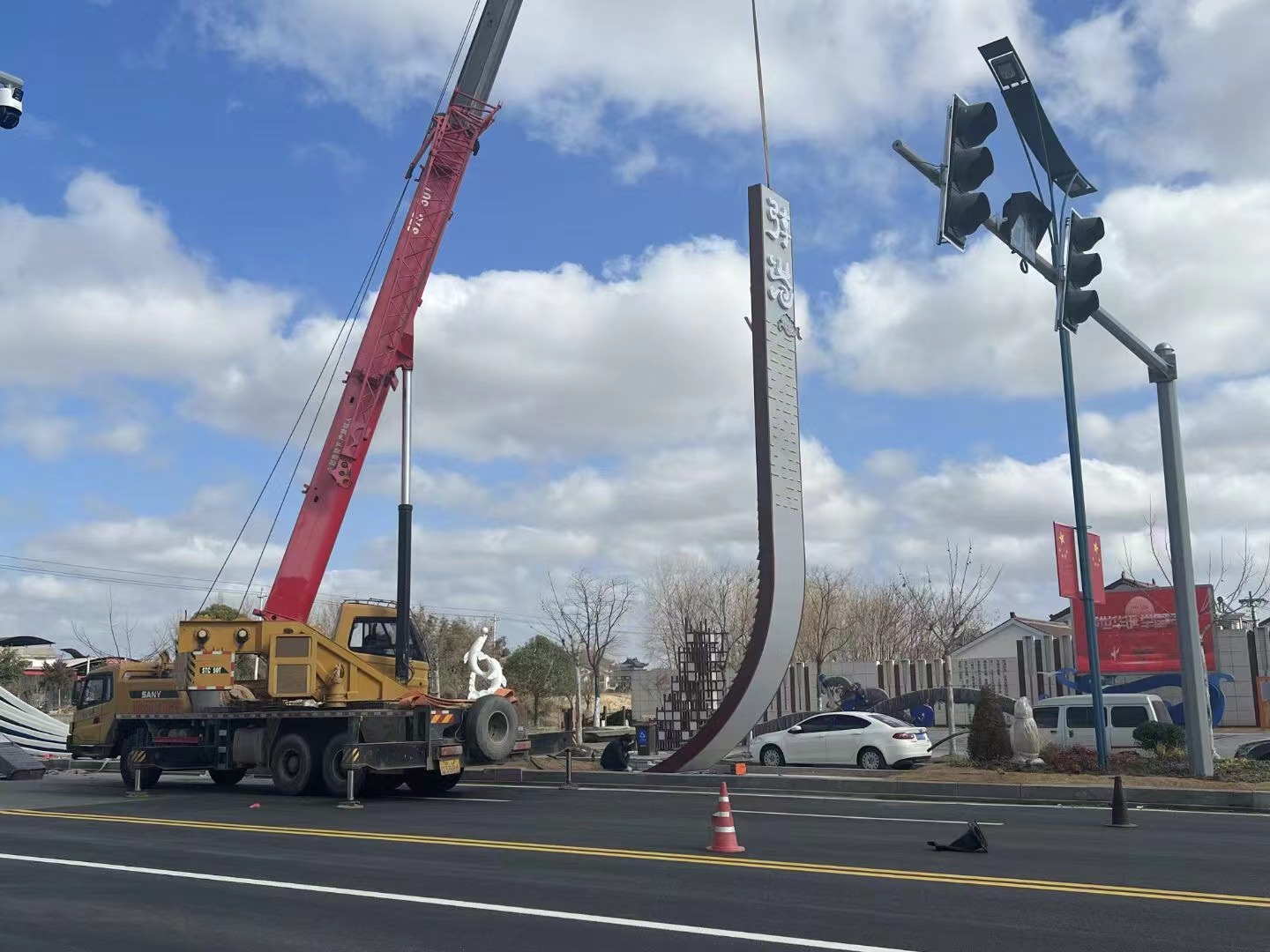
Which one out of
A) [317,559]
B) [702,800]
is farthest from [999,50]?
[317,559]

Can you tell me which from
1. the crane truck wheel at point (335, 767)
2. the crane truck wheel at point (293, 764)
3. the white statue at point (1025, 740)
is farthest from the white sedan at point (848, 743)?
the crane truck wheel at point (293, 764)

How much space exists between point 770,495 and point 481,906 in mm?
11355

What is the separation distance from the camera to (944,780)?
20.0m

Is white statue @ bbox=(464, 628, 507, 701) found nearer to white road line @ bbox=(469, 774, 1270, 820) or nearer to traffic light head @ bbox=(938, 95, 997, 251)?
white road line @ bbox=(469, 774, 1270, 820)

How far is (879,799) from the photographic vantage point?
18891 mm

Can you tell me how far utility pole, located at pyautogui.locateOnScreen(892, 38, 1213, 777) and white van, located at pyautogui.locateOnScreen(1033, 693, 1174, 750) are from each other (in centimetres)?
407

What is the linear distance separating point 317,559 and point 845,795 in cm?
1014

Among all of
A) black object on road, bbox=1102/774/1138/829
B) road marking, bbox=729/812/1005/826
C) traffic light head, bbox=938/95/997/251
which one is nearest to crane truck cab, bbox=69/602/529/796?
road marking, bbox=729/812/1005/826

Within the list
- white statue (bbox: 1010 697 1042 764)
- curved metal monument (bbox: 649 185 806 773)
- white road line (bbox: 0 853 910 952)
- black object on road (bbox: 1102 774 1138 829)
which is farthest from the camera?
white statue (bbox: 1010 697 1042 764)

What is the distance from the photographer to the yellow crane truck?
19.4m

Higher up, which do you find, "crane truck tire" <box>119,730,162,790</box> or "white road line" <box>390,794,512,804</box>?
"crane truck tire" <box>119,730,162,790</box>

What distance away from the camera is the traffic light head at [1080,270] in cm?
1403

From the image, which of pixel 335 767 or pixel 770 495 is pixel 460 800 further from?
pixel 770 495

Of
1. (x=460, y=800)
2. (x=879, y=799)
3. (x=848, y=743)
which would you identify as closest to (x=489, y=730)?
(x=460, y=800)
